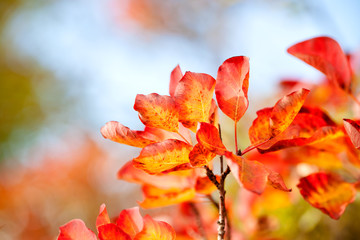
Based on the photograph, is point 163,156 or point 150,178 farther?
point 150,178

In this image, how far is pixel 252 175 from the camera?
11.8 inches

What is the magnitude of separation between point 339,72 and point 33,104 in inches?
318

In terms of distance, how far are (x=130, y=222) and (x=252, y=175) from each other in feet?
0.52

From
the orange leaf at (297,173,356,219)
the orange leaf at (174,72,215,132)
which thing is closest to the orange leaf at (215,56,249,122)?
the orange leaf at (174,72,215,132)

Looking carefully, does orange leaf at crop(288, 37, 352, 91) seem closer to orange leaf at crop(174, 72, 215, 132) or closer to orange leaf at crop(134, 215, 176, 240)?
orange leaf at crop(174, 72, 215, 132)

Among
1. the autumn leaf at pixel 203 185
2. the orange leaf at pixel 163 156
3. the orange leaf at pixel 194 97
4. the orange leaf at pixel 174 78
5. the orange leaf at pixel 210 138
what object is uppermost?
the orange leaf at pixel 174 78

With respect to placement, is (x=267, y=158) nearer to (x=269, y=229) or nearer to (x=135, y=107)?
(x=269, y=229)

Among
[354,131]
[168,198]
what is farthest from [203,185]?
[354,131]

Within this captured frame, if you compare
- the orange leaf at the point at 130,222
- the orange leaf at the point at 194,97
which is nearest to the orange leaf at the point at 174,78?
the orange leaf at the point at 194,97

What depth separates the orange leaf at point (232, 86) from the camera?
353 millimetres

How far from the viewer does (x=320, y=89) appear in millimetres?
1018

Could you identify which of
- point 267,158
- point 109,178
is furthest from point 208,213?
point 109,178

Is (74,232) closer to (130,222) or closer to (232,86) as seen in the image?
(130,222)

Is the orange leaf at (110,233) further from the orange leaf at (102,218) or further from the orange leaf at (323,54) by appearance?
the orange leaf at (323,54)
